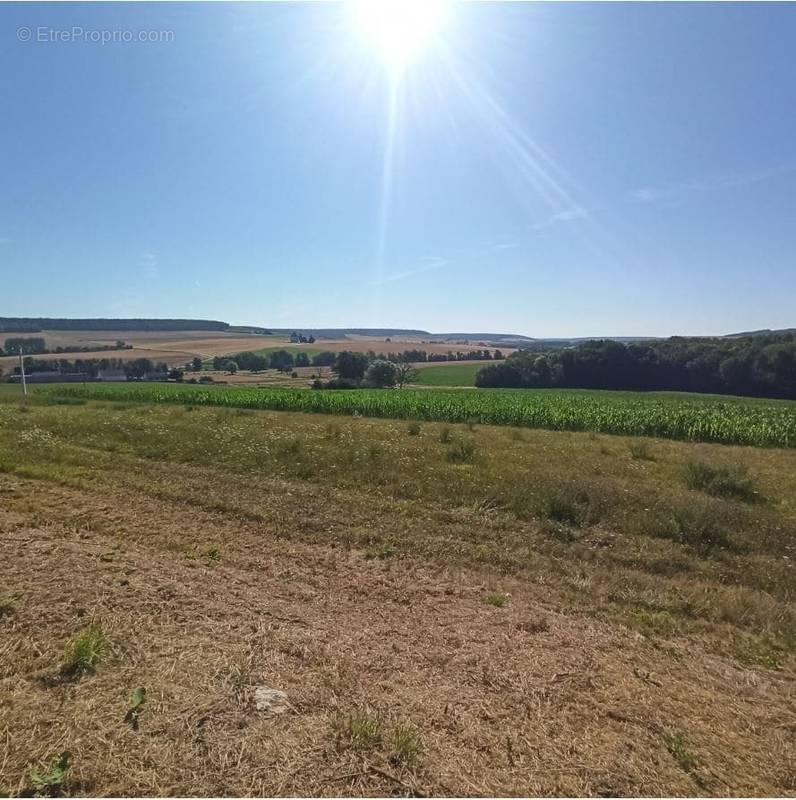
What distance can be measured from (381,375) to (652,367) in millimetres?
41343

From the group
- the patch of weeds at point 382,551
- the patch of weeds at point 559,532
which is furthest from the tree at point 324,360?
the patch of weeds at point 382,551

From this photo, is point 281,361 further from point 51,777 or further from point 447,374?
point 51,777

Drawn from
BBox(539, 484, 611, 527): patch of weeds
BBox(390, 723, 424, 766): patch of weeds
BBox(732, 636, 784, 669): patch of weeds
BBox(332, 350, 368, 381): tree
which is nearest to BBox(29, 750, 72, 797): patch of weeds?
BBox(390, 723, 424, 766): patch of weeds

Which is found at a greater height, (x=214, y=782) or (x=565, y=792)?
(x=214, y=782)

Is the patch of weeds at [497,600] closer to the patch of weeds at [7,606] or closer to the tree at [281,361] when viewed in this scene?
the patch of weeds at [7,606]

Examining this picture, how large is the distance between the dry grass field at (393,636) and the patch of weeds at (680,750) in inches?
0.9

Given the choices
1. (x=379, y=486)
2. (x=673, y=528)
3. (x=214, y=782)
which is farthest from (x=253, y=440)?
(x=214, y=782)

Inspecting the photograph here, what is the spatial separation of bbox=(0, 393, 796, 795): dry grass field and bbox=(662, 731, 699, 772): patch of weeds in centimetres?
2

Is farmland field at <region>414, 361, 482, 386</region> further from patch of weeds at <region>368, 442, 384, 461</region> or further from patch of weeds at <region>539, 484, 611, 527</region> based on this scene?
patch of weeds at <region>539, 484, 611, 527</region>

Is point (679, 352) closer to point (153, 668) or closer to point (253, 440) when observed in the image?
Answer: point (253, 440)

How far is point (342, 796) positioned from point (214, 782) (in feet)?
2.34

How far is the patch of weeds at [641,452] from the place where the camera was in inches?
640

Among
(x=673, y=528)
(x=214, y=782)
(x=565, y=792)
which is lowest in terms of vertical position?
(x=673, y=528)

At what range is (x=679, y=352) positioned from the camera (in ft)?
238
